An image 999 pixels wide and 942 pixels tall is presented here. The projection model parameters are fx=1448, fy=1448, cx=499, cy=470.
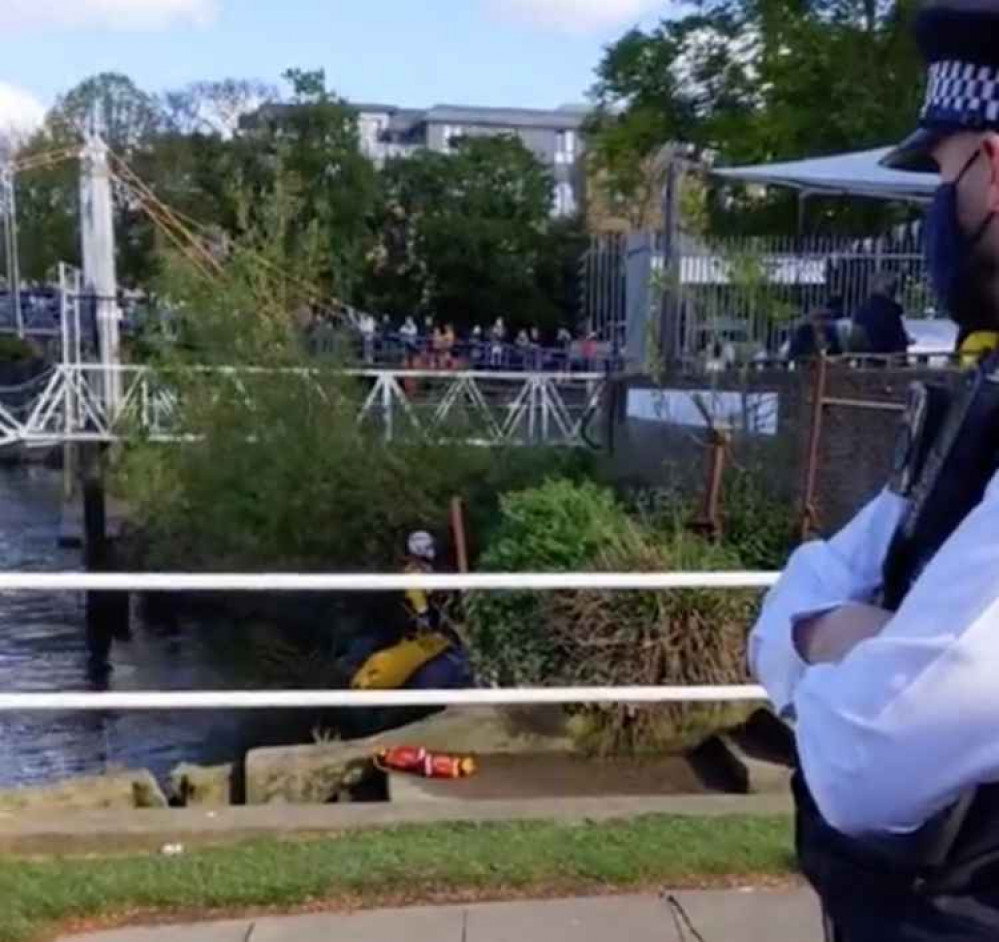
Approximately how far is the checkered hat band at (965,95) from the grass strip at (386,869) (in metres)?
2.87

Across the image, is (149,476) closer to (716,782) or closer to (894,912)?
(716,782)

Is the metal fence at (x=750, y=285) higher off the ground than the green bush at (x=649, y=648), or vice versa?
the metal fence at (x=750, y=285)

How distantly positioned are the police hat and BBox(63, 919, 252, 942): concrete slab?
283 centimetres

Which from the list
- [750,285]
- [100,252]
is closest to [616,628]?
[750,285]

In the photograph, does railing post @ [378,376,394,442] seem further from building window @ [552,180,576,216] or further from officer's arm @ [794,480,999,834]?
building window @ [552,180,576,216]

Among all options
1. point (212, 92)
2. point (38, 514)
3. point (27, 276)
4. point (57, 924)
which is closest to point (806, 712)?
point (57, 924)

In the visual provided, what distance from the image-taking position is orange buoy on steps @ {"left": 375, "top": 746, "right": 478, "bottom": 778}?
6105 mm

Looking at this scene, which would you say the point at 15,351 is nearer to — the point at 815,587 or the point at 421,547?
the point at 421,547

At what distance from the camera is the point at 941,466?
50.0 inches

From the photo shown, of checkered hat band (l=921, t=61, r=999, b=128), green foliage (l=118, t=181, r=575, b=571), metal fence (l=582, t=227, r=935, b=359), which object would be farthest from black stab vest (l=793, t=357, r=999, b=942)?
green foliage (l=118, t=181, r=575, b=571)

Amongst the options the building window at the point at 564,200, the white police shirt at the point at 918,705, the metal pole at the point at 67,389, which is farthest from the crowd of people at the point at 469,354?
the building window at the point at 564,200

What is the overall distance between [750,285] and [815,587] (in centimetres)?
919

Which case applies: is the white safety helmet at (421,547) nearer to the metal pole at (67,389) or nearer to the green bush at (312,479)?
the green bush at (312,479)

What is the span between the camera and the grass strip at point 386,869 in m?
3.66
